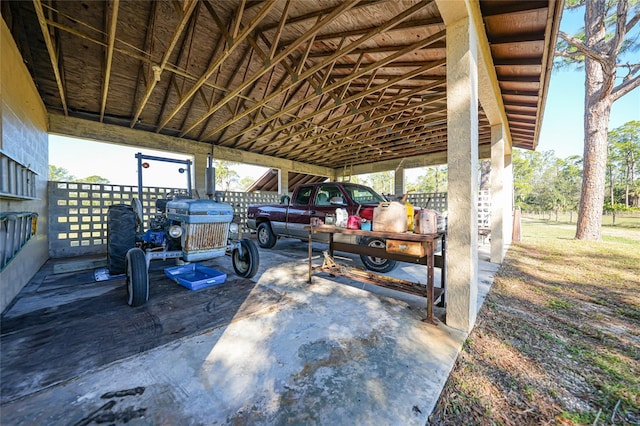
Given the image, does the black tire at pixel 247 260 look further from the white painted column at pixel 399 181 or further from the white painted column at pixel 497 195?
the white painted column at pixel 399 181

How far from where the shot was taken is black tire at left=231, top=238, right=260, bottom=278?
370 centimetres

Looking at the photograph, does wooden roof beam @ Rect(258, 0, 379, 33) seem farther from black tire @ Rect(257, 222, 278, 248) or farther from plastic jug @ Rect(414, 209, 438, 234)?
black tire @ Rect(257, 222, 278, 248)

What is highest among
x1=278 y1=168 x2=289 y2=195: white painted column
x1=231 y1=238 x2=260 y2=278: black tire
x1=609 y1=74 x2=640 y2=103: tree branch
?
x1=609 y1=74 x2=640 y2=103: tree branch

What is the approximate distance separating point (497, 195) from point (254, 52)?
6583 mm

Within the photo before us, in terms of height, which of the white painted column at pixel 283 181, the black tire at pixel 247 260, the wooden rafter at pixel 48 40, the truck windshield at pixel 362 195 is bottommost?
the black tire at pixel 247 260

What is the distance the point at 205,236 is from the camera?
3.36m

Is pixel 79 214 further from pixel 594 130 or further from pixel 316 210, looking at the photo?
pixel 594 130

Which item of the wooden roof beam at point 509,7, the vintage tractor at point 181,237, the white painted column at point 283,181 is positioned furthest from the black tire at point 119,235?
the white painted column at point 283,181

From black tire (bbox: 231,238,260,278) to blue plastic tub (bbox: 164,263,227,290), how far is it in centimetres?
31

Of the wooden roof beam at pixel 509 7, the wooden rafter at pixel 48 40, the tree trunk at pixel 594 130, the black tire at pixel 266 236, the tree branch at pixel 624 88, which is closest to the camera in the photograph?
the wooden roof beam at pixel 509 7

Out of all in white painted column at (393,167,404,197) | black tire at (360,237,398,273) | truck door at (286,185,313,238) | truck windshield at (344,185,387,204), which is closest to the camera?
black tire at (360,237,398,273)

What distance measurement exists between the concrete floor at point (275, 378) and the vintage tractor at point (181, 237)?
1381 mm

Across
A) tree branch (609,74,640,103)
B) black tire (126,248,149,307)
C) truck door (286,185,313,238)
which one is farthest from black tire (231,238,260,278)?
tree branch (609,74,640,103)

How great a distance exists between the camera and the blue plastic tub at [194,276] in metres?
3.31
